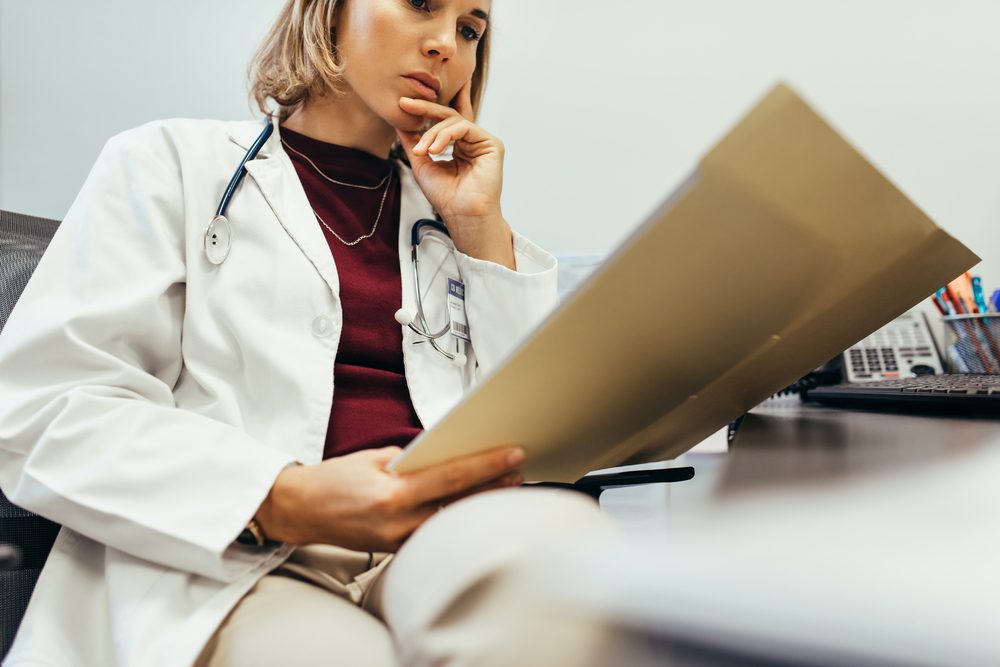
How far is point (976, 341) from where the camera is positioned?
3.62 ft

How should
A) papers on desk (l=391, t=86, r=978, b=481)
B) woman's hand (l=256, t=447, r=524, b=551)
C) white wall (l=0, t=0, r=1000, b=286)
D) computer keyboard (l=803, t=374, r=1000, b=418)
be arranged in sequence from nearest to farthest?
1. papers on desk (l=391, t=86, r=978, b=481)
2. woman's hand (l=256, t=447, r=524, b=551)
3. computer keyboard (l=803, t=374, r=1000, b=418)
4. white wall (l=0, t=0, r=1000, b=286)

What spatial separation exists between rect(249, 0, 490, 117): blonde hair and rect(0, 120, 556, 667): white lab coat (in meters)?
0.12

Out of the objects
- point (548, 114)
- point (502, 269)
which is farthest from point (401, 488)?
point (548, 114)

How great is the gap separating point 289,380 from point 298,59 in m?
0.50

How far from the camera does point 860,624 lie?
0.55 ft

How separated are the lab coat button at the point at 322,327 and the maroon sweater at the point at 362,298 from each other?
3 cm

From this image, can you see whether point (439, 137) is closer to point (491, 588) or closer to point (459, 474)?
point (459, 474)

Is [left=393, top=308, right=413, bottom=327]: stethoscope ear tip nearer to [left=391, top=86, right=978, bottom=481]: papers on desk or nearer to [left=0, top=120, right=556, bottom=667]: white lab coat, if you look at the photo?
[left=0, top=120, right=556, bottom=667]: white lab coat

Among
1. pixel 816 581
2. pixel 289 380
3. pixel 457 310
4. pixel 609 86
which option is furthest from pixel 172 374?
pixel 609 86

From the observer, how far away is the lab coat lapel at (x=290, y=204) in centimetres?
81

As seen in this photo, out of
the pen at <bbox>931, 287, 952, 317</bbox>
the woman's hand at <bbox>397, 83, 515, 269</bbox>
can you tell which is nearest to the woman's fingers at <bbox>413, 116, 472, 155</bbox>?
the woman's hand at <bbox>397, 83, 515, 269</bbox>

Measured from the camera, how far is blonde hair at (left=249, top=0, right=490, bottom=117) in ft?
3.10

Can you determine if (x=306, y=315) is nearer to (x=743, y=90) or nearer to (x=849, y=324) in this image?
(x=849, y=324)

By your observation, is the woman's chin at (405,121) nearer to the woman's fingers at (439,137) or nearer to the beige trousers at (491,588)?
the woman's fingers at (439,137)
